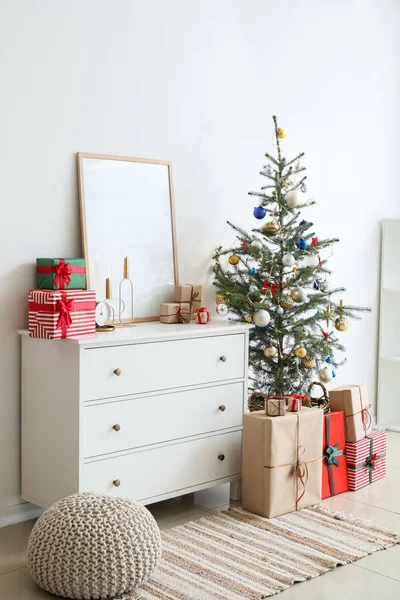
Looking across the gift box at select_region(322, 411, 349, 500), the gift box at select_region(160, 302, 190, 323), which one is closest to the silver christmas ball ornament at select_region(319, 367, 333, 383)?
the gift box at select_region(322, 411, 349, 500)

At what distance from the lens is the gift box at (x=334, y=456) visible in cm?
345

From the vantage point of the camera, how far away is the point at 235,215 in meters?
3.89

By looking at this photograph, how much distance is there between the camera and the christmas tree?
3480mm

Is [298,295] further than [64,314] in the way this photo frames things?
Yes

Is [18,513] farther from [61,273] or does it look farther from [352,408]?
[352,408]

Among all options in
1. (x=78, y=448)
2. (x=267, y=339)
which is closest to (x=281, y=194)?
(x=267, y=339)

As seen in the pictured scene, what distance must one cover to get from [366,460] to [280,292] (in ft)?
2.99

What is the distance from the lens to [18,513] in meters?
3.06

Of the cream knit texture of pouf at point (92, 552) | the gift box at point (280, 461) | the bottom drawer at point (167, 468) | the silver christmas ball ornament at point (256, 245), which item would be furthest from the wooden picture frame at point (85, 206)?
the cream knit texture of pouf at point (92, 552)

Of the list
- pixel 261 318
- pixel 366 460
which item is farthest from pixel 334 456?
pixel 261 318

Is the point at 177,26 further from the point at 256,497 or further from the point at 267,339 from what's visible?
the point at 256,497

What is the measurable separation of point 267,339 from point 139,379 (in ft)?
2.89

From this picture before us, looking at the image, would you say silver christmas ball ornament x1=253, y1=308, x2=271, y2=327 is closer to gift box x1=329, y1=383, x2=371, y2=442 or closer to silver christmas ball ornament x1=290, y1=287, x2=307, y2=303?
silver christmas ball ornament x1=290, y1=287, x2=307, y2=303

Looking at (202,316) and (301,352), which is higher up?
(202,316)
